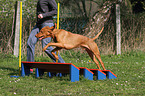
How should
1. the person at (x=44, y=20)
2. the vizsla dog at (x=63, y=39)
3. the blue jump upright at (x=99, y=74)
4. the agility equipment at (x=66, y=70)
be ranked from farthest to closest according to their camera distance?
the person at (x=44, y=20)
the blue jump upright at (x=99, y=74)
the vizsla dog at (x=63, y=39)
the agility equipment at (x=66, y=70)

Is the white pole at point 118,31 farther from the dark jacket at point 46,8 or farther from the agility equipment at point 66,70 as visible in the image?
the dark jacket at point 46,8

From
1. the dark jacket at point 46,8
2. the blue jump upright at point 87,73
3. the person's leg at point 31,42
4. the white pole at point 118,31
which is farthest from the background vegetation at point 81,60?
the dark jacket at point 46,8

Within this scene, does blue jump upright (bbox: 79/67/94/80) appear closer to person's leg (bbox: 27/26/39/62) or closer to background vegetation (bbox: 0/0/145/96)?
background vegetation (bbox: 0/0/145/96)

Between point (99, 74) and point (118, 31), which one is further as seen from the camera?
point (118, 31)

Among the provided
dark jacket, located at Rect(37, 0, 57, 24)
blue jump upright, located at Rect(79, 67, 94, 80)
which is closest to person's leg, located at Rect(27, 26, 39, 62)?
dark jacket, located at Rect(37, 0, 57, 24)

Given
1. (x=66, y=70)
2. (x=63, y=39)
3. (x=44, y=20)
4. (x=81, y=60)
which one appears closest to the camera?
(x=63, y=39)

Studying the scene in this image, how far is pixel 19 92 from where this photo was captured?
3998 mm

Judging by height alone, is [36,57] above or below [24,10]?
below

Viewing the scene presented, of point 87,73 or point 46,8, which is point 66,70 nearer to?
point 87,73

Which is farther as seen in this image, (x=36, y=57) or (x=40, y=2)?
(x=36, y=57)

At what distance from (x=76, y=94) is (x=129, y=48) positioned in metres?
7.51

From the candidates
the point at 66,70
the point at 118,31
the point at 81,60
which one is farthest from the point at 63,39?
the point at 118,31

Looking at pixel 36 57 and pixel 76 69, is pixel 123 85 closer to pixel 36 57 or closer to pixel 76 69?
pixel 76 69

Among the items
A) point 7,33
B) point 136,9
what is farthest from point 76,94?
point 136,9
